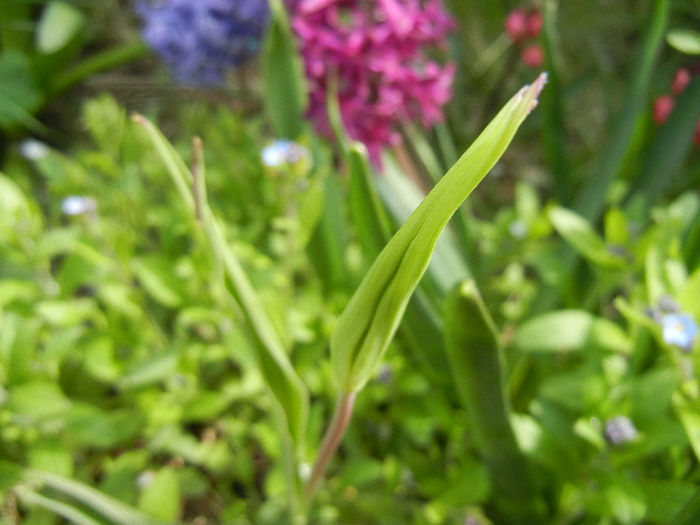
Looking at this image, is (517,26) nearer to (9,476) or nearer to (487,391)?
(487,391)

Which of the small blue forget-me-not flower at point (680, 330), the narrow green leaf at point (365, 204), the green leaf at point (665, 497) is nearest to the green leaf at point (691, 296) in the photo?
the small blue forget-me-not flower at point (680, 330)

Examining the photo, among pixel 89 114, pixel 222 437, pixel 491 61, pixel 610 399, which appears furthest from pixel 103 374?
pixel 491 61

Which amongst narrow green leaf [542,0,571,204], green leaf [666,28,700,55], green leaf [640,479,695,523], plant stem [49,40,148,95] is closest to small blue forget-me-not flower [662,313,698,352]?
green leaf [640,479,695,523]

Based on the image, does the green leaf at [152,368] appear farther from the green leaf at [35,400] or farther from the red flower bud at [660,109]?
the red flower bud at [660,109]

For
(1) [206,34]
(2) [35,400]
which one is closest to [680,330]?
(2) [35,400]

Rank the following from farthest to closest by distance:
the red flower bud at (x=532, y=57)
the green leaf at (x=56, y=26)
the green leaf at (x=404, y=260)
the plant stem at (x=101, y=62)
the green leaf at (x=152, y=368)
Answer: the plant stem at (x=101, y=62) < the green leaf at (x=56, y=26) < the red flower bud at (x=532, y=57) < the green leaf at (x=152, y=368) < the green leaf at (x=404, y=260)

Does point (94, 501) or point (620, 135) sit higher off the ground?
point (620, 135)

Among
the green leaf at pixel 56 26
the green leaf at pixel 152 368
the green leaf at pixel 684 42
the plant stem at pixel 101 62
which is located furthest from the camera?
the plant stem at pixel 101 62
